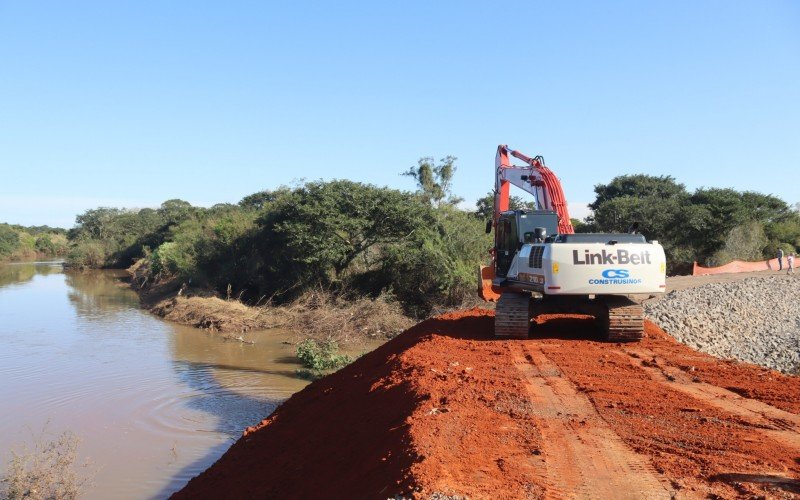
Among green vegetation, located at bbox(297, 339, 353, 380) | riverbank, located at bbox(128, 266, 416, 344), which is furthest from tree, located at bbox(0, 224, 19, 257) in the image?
green vegetation, located at bbox(297, 339, 353, 380)

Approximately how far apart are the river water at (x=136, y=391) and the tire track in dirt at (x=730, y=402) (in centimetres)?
698

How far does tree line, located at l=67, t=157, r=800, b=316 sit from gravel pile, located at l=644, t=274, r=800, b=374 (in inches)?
102

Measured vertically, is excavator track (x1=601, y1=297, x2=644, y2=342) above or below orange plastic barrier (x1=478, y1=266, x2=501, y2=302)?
below

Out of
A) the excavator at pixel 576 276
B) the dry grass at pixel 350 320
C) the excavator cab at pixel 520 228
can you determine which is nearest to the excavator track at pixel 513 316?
the excavator at pixel 576 276

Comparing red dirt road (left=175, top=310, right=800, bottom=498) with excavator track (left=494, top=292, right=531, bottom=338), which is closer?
red dirt road (left=175, top=310, right=800, bottom=498)

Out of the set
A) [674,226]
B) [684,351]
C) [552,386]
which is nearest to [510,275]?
[684,351]

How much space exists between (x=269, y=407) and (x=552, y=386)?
297 inches

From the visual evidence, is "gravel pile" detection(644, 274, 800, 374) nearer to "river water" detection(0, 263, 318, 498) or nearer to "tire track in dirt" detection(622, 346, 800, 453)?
"tire track in dirt" detection(622, 346, 800, 453)

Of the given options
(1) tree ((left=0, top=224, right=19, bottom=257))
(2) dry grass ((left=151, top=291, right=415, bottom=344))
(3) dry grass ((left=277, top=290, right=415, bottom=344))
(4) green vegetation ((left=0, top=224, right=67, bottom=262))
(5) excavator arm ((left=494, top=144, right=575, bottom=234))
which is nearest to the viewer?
(5) excavator arm ((left=494, top=144, right=575, bottom=234))

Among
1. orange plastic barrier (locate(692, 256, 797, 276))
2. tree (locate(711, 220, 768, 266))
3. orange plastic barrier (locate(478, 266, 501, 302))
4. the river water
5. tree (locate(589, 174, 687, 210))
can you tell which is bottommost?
the river water

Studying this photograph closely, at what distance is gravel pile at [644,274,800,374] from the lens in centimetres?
1345

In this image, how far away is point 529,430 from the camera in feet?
18.4

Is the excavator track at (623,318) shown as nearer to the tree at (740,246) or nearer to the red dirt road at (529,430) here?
the red dirt road at (529,430)

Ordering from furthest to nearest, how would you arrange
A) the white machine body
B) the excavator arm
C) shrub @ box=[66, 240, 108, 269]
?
shrub @ box=[66, 240, 108, 269] → the excavator arm → the white machine body
